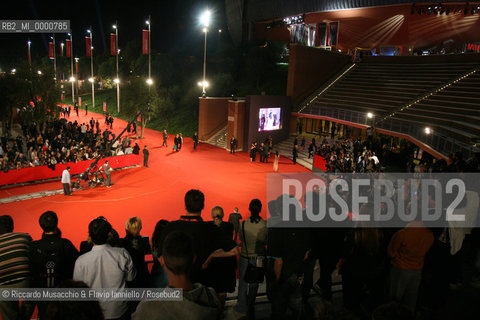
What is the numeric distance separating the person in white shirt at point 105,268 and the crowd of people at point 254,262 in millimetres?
11

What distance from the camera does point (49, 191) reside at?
15594 mm

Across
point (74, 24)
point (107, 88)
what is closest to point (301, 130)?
point (107, 88)

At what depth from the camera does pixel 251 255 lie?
461 cm

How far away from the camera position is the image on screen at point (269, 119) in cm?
2731

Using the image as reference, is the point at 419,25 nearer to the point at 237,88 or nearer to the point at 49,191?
the point at 237,88

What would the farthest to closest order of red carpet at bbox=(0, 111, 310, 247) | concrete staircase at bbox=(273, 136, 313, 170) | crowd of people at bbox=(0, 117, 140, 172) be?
concrete staircase at bbox=(273, 136, 313, 170)
crowd of people at bbox=(0, 117, 140, 172)
red carpet at bbox=(0, 111, 310, 247)

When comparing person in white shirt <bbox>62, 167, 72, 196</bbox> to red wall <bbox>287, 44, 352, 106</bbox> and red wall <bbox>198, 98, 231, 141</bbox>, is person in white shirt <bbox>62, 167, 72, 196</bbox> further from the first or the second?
red wall <bbox>287, 44, 352, 106</bbox>

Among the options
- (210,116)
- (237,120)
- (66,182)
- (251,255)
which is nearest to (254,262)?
(251,255)

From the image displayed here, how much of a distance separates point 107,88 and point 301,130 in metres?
47.7

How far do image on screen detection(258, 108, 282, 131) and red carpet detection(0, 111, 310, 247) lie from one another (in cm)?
392

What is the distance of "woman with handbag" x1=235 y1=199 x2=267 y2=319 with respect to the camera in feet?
14.7

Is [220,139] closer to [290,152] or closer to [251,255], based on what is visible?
[290,152]

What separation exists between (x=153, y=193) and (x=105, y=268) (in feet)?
41.5

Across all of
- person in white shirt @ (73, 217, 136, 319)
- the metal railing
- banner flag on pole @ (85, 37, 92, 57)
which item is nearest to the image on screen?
the metal railing
